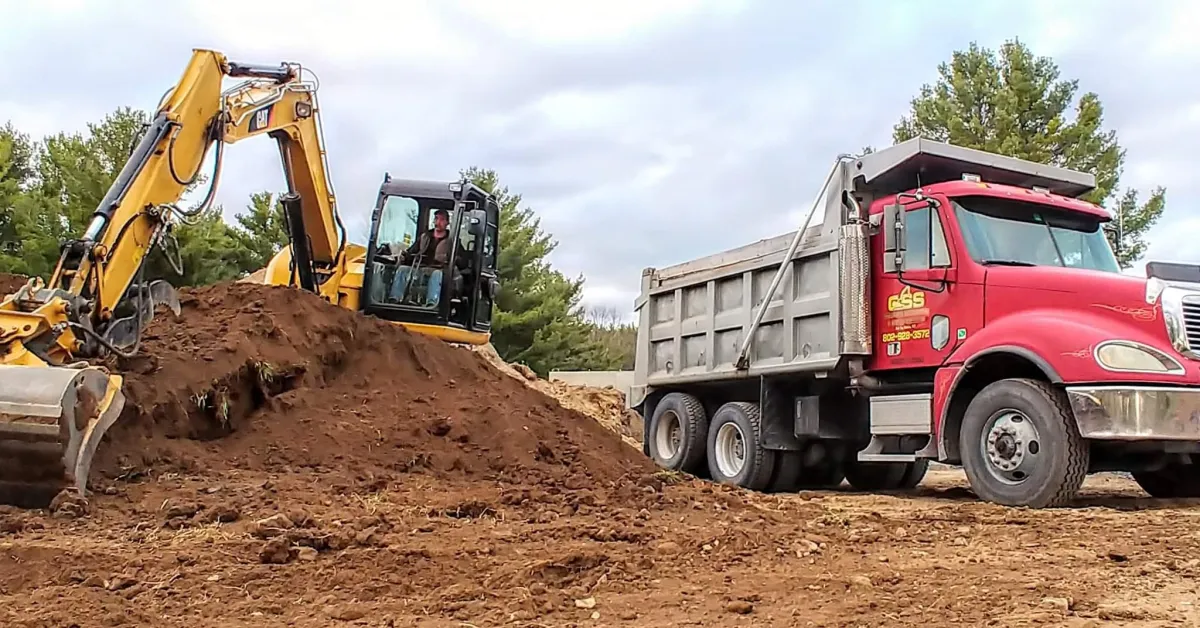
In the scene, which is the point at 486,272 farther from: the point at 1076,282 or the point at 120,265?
the point at 1076,282

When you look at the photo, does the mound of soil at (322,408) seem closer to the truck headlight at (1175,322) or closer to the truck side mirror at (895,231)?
the truck side mirror at (895,231)

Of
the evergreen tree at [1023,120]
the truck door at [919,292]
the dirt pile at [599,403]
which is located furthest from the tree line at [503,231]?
the truck door at [919,292]

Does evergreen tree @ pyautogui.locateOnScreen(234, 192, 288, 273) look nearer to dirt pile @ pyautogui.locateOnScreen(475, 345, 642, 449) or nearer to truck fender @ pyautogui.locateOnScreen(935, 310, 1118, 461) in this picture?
dirt pile @ pyautogui.locateOnScreen(475, 345, 642, 449)

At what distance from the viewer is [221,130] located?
8.20m

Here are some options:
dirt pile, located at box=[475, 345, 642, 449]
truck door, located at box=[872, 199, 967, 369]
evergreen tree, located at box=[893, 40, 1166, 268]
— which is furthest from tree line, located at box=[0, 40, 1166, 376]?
truck door, located at box=[872, 199, 967, 369]

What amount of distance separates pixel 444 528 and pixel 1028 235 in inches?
223

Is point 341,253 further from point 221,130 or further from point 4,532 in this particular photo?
point 4,532

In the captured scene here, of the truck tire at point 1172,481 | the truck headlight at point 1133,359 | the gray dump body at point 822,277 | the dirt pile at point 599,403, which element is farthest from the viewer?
the dirt pile at point 599,403

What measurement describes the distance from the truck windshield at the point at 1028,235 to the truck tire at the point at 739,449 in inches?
111

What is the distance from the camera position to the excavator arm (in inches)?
216

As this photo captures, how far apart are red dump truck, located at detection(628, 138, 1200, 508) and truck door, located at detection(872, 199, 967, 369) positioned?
17mm

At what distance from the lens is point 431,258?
1109cm

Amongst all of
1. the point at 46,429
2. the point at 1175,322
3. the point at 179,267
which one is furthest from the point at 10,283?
the point at 1175,322

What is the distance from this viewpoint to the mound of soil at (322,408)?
6.92 meters
